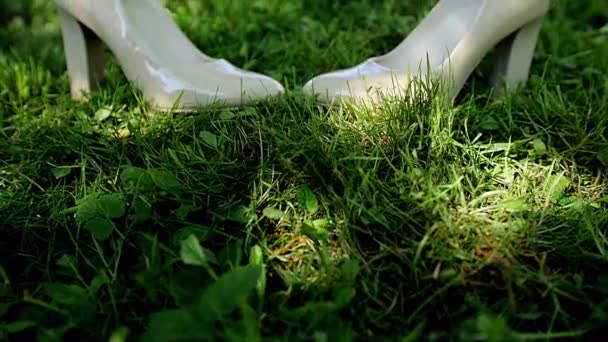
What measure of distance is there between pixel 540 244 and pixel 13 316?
77 cm

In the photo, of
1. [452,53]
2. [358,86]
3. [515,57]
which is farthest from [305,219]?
[515,57]

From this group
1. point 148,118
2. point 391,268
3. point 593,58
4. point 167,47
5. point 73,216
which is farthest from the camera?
point 593,58

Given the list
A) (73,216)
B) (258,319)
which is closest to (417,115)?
(258,319)

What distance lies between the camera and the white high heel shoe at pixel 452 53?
4.24ft

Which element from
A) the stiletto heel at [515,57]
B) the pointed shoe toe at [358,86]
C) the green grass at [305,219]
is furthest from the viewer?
the stiletto heel at [515,57]

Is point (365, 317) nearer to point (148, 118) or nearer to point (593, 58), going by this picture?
point (148, 118)

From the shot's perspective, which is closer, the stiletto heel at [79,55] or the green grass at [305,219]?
the green grass at [305,219]

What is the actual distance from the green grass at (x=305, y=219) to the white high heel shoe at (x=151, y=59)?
2.0 inches

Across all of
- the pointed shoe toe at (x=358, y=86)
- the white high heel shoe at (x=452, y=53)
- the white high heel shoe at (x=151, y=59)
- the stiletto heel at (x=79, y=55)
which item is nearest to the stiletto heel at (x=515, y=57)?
the white high heel shoe at (x=452, y=53)

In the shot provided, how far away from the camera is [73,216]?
1078 mm

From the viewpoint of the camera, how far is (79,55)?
4.87 feet

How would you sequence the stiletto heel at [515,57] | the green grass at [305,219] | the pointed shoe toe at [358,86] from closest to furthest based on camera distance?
the green grass at [305,219] < the pointed shoe toe at [358,86] < the stiletto heel at [515,57]

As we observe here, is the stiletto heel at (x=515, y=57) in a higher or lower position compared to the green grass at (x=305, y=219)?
higher

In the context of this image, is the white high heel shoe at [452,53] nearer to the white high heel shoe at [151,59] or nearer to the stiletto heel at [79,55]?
the white high heel shoe at [151,59]
